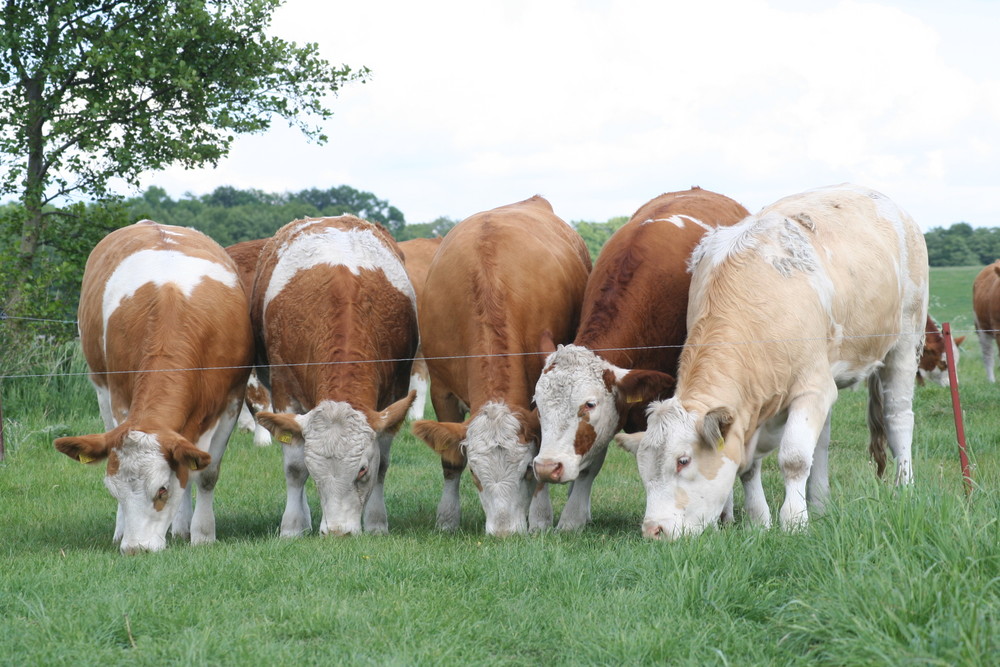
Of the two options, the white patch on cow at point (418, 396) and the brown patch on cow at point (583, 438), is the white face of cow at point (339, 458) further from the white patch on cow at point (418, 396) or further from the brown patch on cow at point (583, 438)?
the white patch on cow at point (418, 396)

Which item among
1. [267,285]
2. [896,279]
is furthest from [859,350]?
[267,285]

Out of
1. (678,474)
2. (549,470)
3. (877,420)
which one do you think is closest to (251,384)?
(549,470)

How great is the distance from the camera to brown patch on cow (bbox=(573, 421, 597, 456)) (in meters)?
6.71

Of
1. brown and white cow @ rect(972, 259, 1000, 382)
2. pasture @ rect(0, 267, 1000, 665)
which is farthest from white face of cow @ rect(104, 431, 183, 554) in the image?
brown and white cow @ rect(972, 259, 1000, 382)

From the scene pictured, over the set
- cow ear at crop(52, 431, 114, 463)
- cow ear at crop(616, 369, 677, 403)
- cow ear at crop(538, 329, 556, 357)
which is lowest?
cow ear at crop(52, 431, 114, 463)

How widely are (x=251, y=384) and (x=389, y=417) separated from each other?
5.84 m

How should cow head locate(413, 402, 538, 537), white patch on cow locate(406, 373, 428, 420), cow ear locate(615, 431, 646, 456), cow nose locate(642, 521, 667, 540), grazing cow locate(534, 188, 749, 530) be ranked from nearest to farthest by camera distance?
1. cow nose locate(642, 521, 667, 540)
2. cow ear locate(615, 431, 646, 456)
3. grazing cow locate(534, 188, 749, 530)
4. cow head locate(413, 402, 538, 537)
5. white patch on cow locate(406, 373, 428, 420)

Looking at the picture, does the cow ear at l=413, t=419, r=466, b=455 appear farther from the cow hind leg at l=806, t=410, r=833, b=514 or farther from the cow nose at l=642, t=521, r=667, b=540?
the cow hind leg at l=806, t=410, r=833, b=514

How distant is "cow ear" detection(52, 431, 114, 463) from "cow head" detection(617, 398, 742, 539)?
3.52 metres

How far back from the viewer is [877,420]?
828cm

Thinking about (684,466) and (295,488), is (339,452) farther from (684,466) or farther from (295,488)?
(684,466)

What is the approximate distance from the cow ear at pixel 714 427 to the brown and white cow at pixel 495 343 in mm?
1367

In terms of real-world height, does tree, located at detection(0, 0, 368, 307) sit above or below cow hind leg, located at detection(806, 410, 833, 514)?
above

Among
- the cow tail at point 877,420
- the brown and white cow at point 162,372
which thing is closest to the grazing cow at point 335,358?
the brown and white cow at point 162,372
